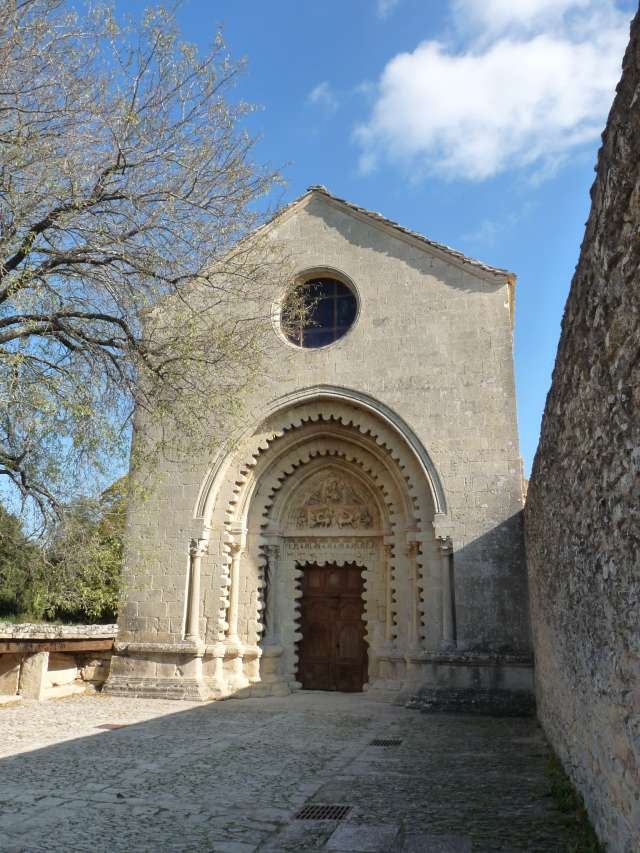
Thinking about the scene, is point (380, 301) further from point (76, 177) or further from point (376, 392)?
point (76, 177)

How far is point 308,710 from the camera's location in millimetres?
9828

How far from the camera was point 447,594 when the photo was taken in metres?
10.3

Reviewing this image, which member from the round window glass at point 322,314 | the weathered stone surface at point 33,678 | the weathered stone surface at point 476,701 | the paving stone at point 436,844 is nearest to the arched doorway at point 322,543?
the weathered stone surface at point 476,701

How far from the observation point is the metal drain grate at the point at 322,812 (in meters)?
4.48

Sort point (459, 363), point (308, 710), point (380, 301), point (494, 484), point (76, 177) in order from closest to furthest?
point (76, 177) < point (308, 710) < point (494, 484) < point (459, 363) < point (380, 301)

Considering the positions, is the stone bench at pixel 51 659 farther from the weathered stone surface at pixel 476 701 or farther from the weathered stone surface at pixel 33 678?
the weathered stone surface at pixel 476 701

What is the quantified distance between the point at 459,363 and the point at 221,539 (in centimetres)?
506

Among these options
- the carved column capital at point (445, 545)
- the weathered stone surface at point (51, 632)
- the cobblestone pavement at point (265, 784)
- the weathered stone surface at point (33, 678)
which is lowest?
the cobblestone pavement at point (265, 784)

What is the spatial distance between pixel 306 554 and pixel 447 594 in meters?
3.05

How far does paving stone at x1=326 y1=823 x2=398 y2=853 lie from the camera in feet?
12.7

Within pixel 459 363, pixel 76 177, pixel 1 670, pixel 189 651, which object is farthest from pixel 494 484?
pixel 1 670

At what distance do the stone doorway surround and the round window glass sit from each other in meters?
1.41

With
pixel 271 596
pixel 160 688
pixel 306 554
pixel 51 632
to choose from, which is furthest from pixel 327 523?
pixel 51 632

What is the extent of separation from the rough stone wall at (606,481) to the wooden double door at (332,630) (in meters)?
7.18
